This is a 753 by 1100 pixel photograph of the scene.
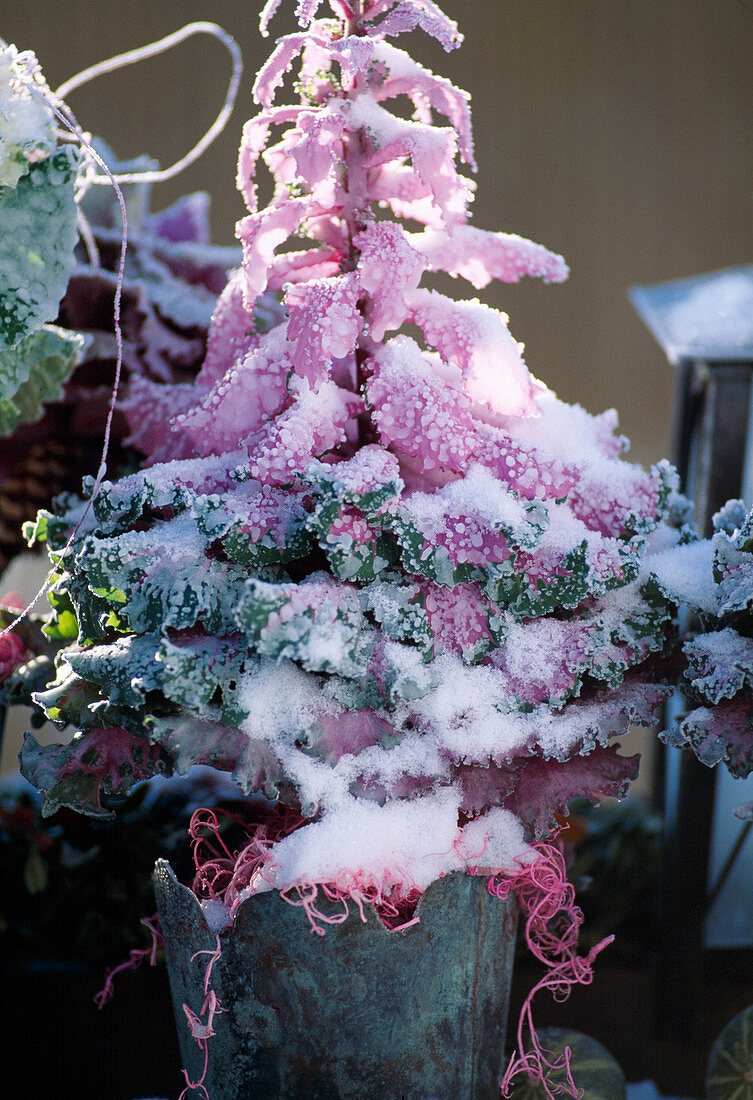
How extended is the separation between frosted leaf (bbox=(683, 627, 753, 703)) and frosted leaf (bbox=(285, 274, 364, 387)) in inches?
9.6

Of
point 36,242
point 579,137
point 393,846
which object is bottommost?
point 393,846

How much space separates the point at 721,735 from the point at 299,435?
0.27 metres

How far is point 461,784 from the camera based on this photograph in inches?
20.0

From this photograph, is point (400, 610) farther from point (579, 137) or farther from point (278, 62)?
point (579, 137)

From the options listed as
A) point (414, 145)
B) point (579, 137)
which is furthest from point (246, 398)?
point (579, 137)

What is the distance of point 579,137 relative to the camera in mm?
1737

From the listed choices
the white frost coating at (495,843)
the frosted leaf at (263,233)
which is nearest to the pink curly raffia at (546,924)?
the white frost coating at (495,843)

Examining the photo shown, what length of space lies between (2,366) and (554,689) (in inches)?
15.1

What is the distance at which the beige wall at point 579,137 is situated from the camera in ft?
4.86

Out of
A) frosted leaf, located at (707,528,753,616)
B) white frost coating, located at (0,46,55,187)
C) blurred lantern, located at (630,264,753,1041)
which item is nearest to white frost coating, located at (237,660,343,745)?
frosted leaf, located at (707,528,753,616)

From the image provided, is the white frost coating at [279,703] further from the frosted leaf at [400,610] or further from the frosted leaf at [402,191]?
the frosted leaf at [402,191]

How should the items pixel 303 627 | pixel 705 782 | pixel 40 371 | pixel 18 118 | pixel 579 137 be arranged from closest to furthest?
1. pixel 303 627
2. pixel 18 118
3. pixel 40 371
4. pixel 705 782
5. pixel 579 137

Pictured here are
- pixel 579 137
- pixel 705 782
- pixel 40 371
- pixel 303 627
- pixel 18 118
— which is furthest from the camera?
pixel 579 137

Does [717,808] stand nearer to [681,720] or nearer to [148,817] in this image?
[681,720]
